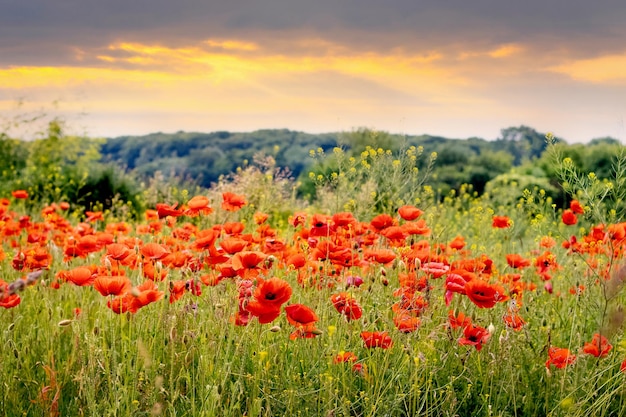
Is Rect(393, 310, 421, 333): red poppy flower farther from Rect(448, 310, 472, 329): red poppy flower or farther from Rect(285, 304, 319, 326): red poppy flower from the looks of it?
Rect(285, 304, 319, 326): red poppy flower

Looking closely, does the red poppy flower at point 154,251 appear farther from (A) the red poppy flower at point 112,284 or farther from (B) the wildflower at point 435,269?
(B) the wildflower at point 435,269

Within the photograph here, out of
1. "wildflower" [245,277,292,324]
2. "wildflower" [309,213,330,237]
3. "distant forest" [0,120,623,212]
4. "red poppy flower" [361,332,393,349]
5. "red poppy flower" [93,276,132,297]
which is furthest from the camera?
"distant forest" [0,120,623,212]

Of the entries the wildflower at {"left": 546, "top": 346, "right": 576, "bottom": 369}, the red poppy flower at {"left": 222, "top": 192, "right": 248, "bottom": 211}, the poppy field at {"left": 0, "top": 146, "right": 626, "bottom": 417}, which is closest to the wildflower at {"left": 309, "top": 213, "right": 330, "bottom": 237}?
the poppy field at {"left": 0, "top": 146, "right": 626, "bottom": 417}

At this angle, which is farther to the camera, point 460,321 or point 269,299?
point 460,321

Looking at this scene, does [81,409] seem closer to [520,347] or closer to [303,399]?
[303,399]

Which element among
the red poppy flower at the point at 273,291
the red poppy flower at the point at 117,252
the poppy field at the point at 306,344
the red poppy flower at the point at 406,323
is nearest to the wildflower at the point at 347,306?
the poppy field at the point at 306,344

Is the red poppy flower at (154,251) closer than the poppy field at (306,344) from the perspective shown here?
No

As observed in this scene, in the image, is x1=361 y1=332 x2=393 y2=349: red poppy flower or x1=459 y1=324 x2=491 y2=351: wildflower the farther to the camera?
x1=459 y1=324 x2=491 y2=351: wildflower

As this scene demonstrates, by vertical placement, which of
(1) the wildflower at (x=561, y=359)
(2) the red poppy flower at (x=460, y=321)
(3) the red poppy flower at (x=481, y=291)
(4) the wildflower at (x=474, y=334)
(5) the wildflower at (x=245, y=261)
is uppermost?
(5) the wildflower at (x=245, y=261)

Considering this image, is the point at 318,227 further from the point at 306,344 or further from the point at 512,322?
the point at 512,322

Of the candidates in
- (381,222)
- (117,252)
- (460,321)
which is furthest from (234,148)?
(460,321)

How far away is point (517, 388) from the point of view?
102 inches

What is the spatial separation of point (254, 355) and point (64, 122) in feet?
54.5

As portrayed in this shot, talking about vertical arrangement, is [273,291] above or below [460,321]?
above
